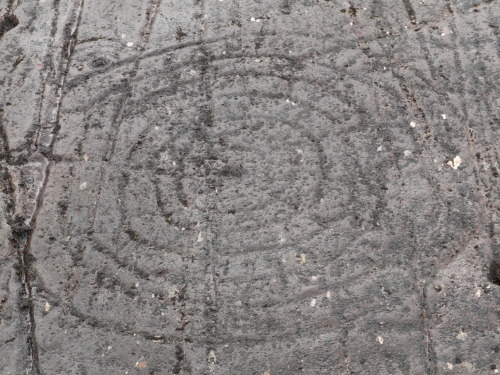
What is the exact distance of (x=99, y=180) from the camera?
201cm

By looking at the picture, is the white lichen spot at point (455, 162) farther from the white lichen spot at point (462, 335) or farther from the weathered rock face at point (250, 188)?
the white lichen spot at point (462, 335)

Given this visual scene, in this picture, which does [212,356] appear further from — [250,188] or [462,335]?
[462,335]

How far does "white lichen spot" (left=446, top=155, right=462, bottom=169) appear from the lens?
197cm

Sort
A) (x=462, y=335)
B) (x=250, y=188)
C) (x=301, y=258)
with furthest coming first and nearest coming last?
(x=250, y=188) < (x=301, y=258) < (x=462, y=335)

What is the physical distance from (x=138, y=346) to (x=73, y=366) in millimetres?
199

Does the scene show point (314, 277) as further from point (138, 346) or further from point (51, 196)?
point (51, 196)

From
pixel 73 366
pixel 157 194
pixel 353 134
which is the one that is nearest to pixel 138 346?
pixel 73 366

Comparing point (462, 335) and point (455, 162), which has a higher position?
point (455, 162)

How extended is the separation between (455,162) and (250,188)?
A: 0.66 meters

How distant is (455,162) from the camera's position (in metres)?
1.97

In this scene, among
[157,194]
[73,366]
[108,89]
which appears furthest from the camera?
[108,89]

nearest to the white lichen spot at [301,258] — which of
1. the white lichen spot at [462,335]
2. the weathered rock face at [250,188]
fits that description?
the weathered rock face at [250,188]

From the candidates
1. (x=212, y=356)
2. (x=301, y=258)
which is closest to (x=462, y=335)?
(x=301, y=258)

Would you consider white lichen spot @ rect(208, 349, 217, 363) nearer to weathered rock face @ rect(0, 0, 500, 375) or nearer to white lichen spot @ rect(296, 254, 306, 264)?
weathered rock face @ rect(0, 0, 500, 375)
